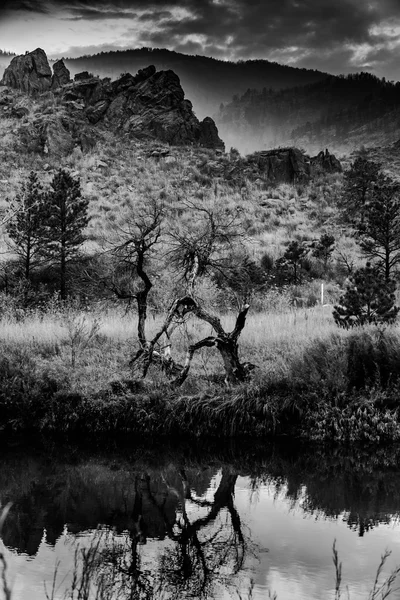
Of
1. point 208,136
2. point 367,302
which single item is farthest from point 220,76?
point 367,302

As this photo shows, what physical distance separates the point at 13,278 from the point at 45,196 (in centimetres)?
357

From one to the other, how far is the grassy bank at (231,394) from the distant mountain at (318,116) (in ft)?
258

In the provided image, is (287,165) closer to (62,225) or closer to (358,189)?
(358,189)

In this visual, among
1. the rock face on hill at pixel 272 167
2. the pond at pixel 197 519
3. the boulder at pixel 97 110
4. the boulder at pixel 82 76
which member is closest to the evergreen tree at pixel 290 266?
the pond at pixel 197 519

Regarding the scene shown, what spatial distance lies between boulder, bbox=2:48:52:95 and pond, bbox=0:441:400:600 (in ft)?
189

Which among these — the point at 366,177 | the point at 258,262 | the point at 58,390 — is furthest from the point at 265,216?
the point at 58,390

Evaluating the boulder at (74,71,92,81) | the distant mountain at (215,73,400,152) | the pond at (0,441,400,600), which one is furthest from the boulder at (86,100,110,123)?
the pond at (0,441,400,600)

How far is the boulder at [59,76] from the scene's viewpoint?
212 ft

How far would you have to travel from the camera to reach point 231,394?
12375mm

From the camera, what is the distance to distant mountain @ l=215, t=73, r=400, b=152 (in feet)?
324

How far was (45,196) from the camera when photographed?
26.0m

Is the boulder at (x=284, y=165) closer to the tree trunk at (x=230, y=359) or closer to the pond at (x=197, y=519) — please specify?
the tree trunk at (x=230, y=359)

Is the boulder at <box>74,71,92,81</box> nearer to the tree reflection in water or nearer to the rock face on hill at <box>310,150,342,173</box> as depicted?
the rock face on hill at <box>310,150,342,173</box>

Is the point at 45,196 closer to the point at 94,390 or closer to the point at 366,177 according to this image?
the point at 94,390
